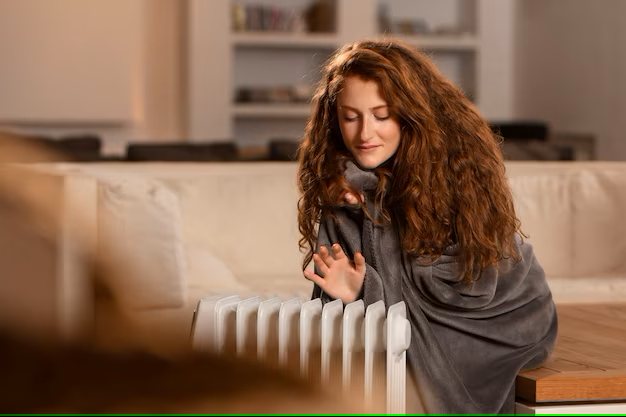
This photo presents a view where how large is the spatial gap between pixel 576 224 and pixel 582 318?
4.86ft

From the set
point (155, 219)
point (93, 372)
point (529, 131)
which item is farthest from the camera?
point (529, 131)

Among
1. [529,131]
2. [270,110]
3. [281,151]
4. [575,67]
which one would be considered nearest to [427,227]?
[281,151]

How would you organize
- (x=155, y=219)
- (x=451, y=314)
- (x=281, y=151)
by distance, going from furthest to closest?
(x=281, y=151)
(x=155, y=219)
(x=451, y=314)

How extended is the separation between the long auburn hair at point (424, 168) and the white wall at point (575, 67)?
6.64 meters

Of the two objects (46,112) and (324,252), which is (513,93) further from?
(324,252)

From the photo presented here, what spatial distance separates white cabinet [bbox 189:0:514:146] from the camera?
8578mm

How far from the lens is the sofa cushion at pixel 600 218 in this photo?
3943 millimetres

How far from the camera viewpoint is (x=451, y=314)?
5.71ft

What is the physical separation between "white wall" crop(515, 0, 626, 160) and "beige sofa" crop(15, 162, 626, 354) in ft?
14.3

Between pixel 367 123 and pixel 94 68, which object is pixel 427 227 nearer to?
pixel 367 123

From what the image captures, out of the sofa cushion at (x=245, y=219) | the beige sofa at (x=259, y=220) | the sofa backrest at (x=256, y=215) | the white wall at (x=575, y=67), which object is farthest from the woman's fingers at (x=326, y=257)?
the white wall at (x=575, y=67)

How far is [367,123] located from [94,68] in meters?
7.00

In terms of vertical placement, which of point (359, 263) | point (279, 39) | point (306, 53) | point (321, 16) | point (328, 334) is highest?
point (321, 16)

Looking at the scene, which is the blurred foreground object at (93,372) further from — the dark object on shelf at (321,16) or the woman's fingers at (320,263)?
the dark object on shelf at (321,16)
